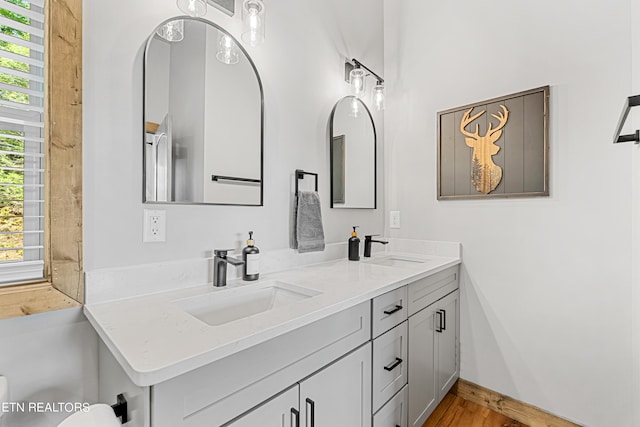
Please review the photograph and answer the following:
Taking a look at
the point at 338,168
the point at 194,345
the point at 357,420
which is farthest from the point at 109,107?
the point at 357,420

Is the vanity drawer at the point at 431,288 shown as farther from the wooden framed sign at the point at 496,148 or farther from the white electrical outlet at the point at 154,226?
the white electrical outlet at the point at 154,226

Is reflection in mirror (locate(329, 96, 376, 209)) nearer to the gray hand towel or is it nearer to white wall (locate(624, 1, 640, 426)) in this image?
the gray hand towel

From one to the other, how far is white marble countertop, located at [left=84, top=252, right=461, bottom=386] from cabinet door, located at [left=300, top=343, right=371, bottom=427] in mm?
214

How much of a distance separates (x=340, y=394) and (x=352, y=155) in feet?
4.80

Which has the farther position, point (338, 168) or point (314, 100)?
point (338, 168)

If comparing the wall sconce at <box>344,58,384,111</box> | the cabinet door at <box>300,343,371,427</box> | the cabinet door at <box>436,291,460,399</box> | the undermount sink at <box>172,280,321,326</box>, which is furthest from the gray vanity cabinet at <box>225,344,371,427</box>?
the wall sconce at <box>344,58,384,111</box>

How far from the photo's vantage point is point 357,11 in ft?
7.19

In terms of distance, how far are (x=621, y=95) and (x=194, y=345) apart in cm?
211

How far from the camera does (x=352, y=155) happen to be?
6.93ft

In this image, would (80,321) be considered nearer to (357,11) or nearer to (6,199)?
(6,199)

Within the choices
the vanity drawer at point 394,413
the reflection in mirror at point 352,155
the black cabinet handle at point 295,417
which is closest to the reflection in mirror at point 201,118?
the reflection in mirror at point 352,155

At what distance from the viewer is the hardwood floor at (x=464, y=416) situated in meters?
1.74

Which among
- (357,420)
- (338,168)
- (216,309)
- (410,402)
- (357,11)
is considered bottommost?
(410,402)

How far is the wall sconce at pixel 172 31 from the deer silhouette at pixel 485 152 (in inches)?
65.8
